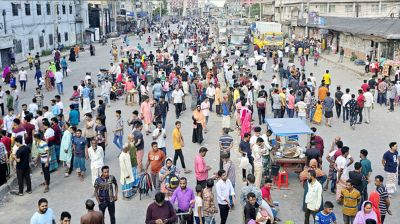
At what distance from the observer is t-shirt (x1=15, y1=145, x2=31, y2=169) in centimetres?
1112

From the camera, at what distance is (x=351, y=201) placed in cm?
884

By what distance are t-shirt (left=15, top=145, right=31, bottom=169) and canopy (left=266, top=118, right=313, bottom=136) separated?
20.1 feet

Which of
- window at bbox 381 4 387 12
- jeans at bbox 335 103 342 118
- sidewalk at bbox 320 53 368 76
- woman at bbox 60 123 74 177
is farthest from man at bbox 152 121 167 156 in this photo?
window at bbox 381 4 387 12

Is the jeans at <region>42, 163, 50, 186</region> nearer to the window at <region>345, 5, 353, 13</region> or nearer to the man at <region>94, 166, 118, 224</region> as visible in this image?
the man at <region>94, 166, 118, 224</region>

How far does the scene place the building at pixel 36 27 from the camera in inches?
1428

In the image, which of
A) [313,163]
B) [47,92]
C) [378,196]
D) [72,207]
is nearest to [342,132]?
[313,163]

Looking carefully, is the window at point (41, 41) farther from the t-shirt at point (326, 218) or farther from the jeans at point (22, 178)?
the t-shirt at point (326, 218)

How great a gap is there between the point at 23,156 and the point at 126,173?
8.47ft

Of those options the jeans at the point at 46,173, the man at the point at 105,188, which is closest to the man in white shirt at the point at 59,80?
the jeans at the point at 46,173

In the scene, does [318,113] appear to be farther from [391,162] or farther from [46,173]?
[46,173]

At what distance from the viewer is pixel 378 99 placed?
21.7 m

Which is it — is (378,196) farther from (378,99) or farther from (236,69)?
(236,69)

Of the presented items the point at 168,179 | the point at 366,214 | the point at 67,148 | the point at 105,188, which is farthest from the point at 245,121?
the point at 366,214

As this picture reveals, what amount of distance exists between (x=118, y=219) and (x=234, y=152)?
5785mm
